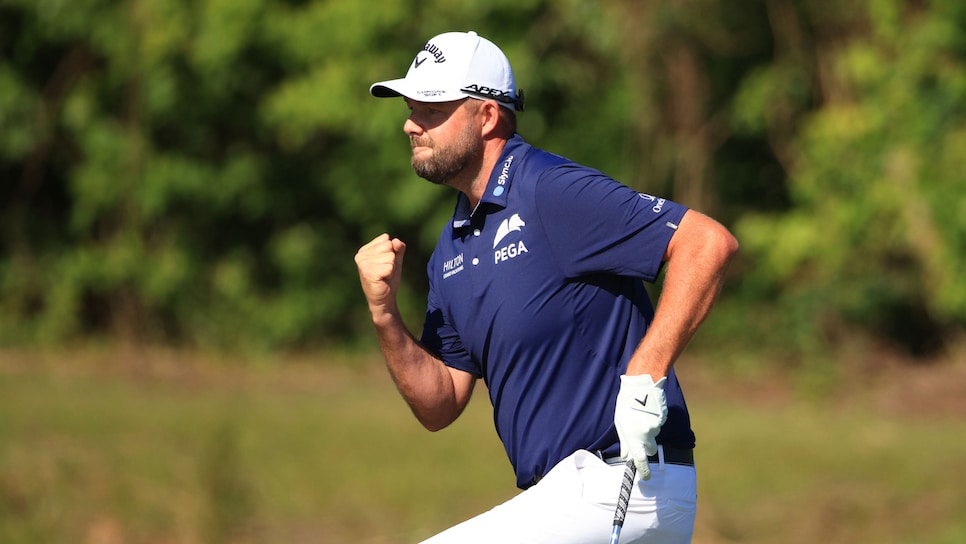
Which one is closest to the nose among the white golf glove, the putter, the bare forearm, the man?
the man

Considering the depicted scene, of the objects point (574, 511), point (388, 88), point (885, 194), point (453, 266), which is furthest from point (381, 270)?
point (885, 194)

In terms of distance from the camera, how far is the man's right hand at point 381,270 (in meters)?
4.59

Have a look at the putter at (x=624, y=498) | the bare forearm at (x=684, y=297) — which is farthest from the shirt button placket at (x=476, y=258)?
the putter at (x=624, y=498)

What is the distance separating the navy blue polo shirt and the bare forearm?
0.10 m

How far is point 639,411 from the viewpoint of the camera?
394cm

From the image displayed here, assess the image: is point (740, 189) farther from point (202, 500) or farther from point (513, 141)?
point (513, 141)

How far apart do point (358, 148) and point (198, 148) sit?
7.03 ft

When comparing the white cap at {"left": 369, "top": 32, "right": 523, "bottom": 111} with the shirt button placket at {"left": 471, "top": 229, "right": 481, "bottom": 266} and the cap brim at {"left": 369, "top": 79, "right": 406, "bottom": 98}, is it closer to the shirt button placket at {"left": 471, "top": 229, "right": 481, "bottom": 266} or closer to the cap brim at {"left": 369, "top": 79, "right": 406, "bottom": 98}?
the cap brim at {"left": 369, "top": 79, "right": 406, "bottom": 98}

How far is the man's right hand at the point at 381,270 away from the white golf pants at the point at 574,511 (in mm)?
819

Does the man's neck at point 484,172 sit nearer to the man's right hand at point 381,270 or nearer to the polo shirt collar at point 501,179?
the polo shirt collar at point 501,179

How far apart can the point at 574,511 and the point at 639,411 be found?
0.38 metres

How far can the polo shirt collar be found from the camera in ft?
14.6

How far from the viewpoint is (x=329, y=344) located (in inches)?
785

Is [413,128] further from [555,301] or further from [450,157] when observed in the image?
[555,301]
